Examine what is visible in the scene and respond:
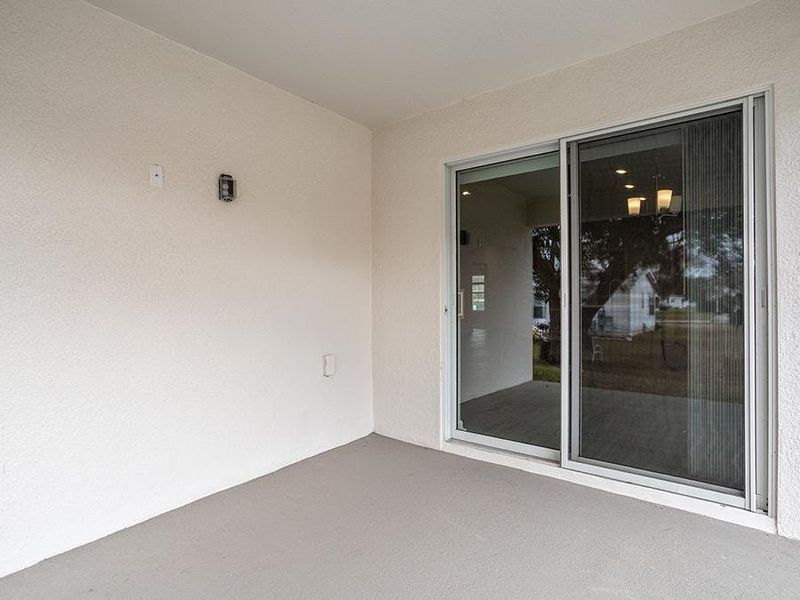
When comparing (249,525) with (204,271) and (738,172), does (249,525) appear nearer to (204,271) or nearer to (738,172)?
(204,271)

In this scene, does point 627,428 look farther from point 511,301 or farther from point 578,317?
point 511,301

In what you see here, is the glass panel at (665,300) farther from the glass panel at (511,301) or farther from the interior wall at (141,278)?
the interior wall at (141,278)

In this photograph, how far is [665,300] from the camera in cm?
250

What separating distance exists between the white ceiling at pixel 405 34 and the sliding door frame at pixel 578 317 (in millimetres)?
487

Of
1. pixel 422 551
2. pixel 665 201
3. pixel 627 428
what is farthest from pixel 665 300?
pixel 422 551

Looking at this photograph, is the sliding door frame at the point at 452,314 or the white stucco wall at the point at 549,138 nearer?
the white stucco wall at the point at 549,138

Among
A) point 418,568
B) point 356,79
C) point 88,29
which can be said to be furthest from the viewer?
point 356,79

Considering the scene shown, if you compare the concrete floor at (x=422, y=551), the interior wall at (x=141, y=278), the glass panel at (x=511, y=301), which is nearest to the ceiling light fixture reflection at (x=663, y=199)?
the glass panel at (x=511, y=301)

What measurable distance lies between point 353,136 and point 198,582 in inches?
124

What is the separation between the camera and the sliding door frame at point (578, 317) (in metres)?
2.19

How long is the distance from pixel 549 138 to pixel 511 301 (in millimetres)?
1115

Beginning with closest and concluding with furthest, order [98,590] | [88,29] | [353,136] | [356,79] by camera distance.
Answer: [98,590] < [88,29] < [356,79] < [353,136]

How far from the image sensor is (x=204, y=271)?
261 cm

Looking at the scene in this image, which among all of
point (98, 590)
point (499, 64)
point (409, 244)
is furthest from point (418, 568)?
point (499, 64)
